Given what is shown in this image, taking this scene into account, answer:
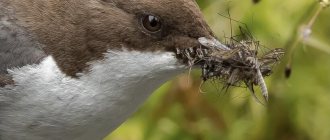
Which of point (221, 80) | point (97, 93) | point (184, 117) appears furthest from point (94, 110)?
point (184, 117)

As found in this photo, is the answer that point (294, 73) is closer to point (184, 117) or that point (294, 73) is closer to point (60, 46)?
point (184, 117)

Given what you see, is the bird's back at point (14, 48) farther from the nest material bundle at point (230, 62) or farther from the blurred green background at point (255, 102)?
the blurred green background at point (255, 102)

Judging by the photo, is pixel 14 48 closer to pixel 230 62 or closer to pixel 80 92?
pixel 80 92

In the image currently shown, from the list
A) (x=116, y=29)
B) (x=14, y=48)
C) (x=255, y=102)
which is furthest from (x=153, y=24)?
(x=255, y=102)

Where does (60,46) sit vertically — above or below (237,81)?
above

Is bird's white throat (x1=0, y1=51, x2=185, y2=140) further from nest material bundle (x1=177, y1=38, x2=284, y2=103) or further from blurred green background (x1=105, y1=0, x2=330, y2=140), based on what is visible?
blurred green background (x1=105, y1=0, x2=330, y2=140)
